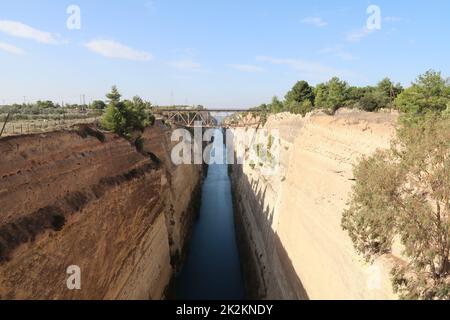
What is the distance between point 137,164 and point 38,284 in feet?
31.9

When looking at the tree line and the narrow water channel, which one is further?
the narrow water channel

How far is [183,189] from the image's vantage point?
2908 cm

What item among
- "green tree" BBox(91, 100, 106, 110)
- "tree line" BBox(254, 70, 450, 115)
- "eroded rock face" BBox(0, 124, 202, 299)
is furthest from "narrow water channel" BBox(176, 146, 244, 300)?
"green tree" BBox(91, 100, 106, 110)

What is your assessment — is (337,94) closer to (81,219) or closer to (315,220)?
(315,220)

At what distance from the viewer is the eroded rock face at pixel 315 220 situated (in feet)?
38.1

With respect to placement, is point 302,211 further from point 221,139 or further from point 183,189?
point 221,139

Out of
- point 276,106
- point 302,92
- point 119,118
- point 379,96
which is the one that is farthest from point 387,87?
point 119,118

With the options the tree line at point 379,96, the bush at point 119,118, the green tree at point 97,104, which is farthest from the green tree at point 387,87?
→ the green tree at point 97,104

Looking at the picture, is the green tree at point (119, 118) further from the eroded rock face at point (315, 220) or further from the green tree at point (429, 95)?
the green tree at point (429, 95)

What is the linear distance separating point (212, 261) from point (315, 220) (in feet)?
36.3

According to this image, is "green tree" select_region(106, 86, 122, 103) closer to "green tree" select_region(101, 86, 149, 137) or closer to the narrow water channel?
"green tree" select_region(101, 86, 149, 137)

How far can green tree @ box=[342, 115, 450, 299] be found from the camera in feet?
24.8

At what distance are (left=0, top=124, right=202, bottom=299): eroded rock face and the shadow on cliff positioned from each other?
4.88 metres

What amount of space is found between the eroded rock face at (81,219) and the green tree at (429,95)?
42.4ft
